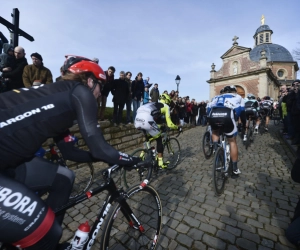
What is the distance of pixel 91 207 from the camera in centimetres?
328

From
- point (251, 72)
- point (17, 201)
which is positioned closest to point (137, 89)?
point (17, 201)

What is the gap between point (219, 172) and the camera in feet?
12.8

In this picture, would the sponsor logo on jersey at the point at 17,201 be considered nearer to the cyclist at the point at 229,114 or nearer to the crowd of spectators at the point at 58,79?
the crowd of spectators at the point at 58,79

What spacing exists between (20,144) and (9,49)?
19.9 ft

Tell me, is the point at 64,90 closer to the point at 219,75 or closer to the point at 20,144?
the point at 20,144

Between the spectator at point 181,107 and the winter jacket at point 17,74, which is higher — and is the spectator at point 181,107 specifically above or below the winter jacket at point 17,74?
below

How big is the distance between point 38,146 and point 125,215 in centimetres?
119

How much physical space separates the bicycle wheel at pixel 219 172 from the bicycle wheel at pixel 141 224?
1.80m

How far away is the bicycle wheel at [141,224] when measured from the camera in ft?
6.42

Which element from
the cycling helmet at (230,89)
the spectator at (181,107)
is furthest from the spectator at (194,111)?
the cycling helmet at (230,89)

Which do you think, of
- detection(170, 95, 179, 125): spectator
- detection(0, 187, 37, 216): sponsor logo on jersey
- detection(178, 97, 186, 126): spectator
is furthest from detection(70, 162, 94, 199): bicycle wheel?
detection(178, 97, 186, 126): spectator

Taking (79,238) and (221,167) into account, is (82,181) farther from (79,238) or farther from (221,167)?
(221,167)

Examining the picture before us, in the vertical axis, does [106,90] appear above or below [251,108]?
above

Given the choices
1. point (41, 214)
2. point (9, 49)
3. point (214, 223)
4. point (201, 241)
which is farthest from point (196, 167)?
point (9, 49)
